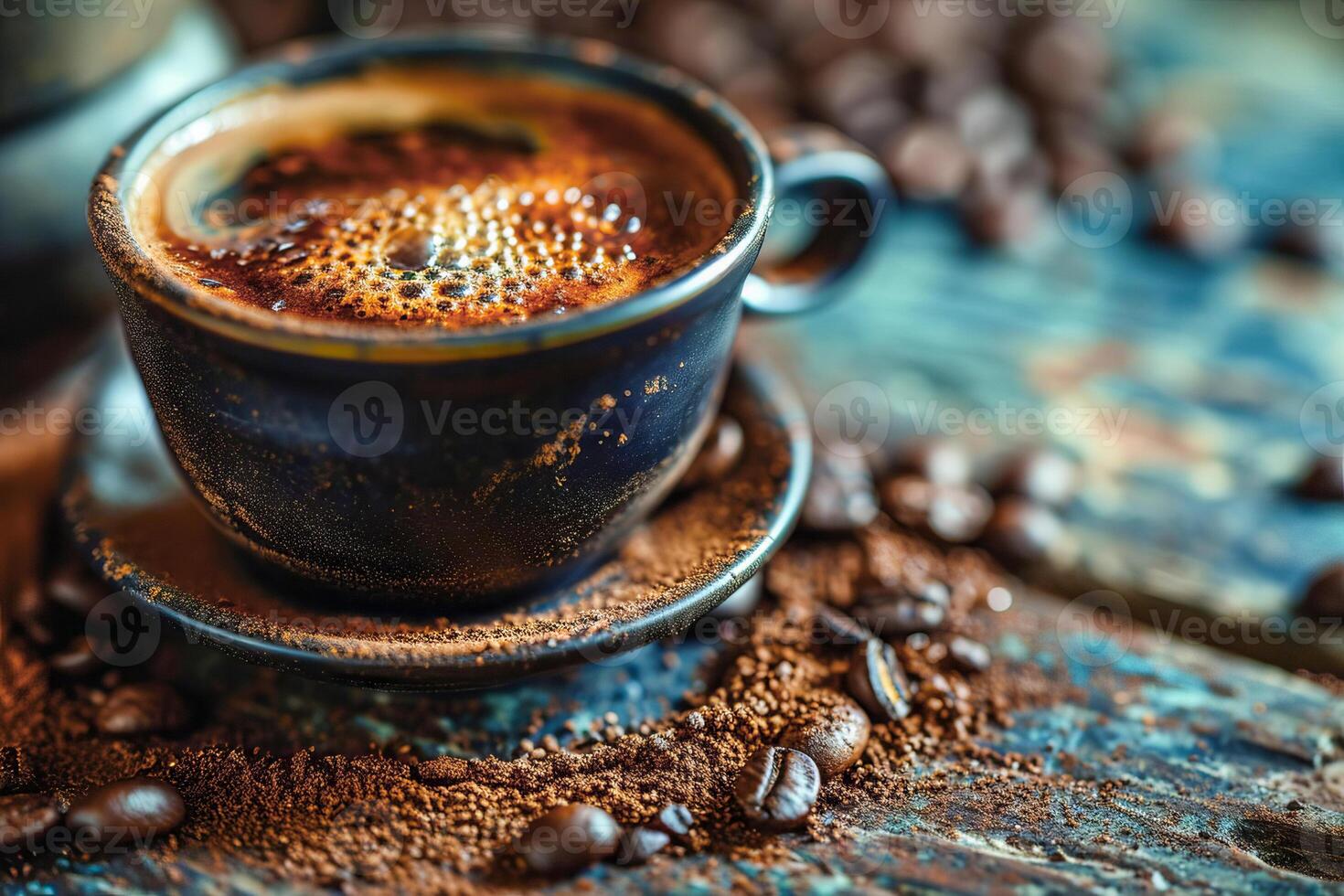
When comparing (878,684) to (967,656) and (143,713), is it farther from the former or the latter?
(143,713)

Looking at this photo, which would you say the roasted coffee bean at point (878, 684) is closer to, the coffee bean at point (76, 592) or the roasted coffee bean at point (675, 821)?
the roasted coffee bean at point (675, 821)

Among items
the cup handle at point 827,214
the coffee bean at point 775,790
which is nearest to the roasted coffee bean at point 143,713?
the coffee bean at point 775,790

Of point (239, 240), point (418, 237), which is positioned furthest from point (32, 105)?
point (418, 237)

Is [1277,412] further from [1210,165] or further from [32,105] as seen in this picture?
[32,105]

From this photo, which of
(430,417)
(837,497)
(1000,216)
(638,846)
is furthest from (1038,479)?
(430,417)

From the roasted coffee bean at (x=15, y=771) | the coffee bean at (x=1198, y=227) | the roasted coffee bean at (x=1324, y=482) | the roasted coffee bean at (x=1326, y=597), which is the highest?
the coffee bean at (x=1198, y=227)

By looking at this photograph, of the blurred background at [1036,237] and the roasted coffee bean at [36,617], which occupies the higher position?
the blurred background at [1036,237]
